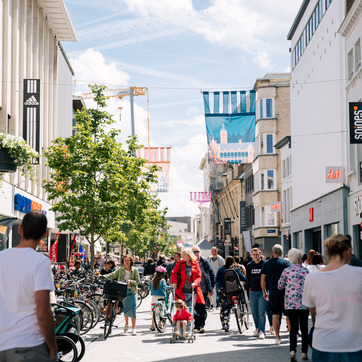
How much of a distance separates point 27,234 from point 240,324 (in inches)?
482

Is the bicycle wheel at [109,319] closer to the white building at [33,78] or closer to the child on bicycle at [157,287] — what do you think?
the child on bicycle at [157,287]

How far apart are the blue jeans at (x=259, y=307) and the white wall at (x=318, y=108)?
16.3 m

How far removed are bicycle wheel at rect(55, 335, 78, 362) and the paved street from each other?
1.19 metres

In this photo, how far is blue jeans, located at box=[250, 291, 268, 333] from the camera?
47.2 feet

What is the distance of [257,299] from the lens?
47.8 feet

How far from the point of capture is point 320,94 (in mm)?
35125

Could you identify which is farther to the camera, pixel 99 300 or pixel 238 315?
pixel 99 300

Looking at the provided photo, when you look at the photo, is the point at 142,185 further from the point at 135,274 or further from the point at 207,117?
the point at 135,274

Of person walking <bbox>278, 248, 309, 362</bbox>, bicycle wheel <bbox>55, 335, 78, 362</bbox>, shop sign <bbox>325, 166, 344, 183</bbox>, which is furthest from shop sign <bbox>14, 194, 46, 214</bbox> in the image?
person walking <bbox>278, 248, 309, 362</bbox>

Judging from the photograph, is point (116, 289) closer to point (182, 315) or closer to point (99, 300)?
point (182, 315)

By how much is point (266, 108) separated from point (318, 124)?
24548 millimetres

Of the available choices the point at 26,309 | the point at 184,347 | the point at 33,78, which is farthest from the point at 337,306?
the point at 33,78

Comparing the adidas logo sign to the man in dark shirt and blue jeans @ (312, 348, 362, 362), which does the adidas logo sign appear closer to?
the man in dark shirt

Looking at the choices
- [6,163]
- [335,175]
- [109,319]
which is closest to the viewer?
[6,163]
